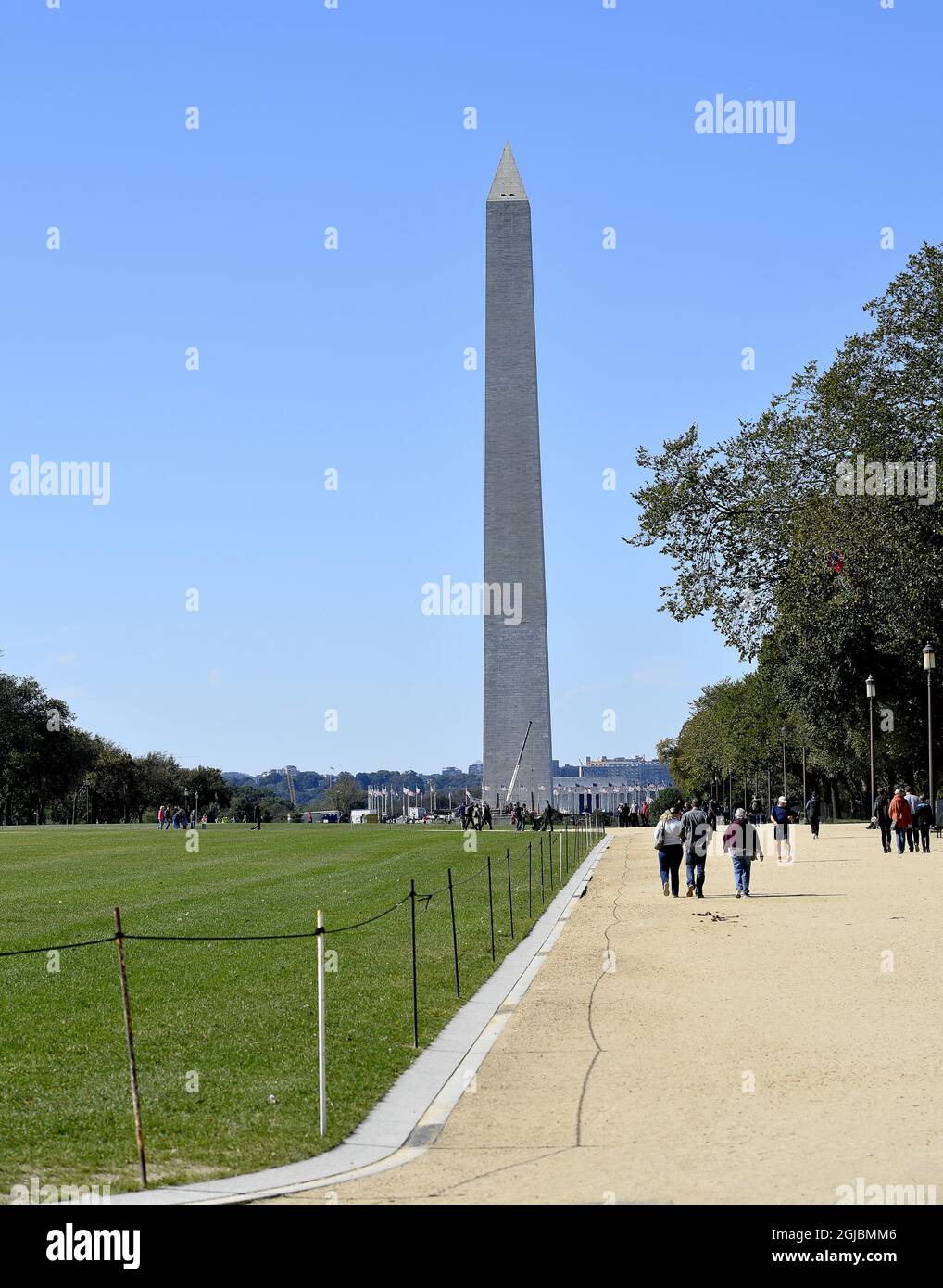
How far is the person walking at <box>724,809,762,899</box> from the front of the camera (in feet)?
97.2

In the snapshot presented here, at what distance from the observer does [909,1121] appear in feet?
35.4

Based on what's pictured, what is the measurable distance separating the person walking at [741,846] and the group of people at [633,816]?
226ft

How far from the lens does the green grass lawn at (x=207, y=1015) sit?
10609mm

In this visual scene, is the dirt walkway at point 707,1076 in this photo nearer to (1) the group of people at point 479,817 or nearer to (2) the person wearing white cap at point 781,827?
(2) the person wearing white cap at point 781,827

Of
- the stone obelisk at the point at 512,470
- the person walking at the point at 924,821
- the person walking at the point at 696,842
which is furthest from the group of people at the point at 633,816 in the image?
the person walking at the point at 696,842

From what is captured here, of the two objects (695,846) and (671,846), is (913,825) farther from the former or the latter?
(695,846)

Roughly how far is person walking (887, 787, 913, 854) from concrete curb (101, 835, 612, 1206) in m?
28.1

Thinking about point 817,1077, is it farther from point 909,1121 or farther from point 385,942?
point 385,942

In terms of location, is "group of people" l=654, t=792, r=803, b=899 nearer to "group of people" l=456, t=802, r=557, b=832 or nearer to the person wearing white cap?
the person wearing white cap

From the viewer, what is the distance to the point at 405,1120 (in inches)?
447

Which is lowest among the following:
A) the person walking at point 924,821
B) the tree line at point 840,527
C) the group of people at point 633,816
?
the group of people at point 633,816

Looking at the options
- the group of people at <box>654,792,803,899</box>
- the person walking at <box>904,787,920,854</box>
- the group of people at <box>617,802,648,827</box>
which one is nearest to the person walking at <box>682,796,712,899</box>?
the group of people at <box>654,792,803,899</box>
